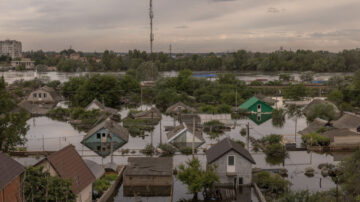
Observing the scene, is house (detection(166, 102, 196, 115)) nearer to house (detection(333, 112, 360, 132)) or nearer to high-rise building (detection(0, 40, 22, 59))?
house (detection(333, 112, 360, 132))

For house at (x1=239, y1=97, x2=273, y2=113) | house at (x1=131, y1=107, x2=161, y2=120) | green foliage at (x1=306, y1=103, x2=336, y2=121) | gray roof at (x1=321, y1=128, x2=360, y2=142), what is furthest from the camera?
house at (x1=239, y1=97, x2=273, y2=113)

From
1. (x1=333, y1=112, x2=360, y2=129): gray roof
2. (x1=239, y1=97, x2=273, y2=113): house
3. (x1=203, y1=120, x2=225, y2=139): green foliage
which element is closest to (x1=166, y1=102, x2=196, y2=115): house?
(x1=239, y1=97, x2=273, y2=113): house

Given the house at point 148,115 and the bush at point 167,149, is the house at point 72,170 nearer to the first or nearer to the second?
the bush at point 167,149

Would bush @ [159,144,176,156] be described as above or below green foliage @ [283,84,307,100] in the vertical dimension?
below

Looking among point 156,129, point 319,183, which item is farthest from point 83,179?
point 156,129

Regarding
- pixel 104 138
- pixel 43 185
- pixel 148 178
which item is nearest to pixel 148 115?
pixel 104 138

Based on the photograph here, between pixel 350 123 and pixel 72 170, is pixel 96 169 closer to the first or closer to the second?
pixel 72 170
